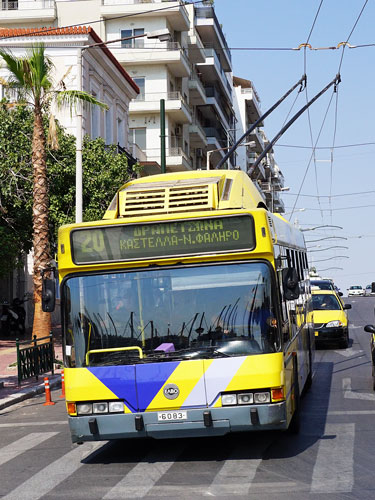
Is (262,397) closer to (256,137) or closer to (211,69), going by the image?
(211,69)

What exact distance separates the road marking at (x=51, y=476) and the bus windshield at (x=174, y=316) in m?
1.10

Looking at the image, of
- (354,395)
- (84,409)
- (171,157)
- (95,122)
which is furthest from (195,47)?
(84,409)

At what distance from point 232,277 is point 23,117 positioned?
68.2 feet

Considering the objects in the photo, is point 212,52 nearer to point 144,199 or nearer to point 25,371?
point 25,371

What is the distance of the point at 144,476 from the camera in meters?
8.60

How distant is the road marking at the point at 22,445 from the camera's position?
1019 centimetres

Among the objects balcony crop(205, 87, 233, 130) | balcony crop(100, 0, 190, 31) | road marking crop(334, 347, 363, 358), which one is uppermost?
balcony crop(100, 0, 190, 31)

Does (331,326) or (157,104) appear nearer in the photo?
(331,326)

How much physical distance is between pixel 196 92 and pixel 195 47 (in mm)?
3488

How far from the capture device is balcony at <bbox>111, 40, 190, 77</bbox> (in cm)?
5072

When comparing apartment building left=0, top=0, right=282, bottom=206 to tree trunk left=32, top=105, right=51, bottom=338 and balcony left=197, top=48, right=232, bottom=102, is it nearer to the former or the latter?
balcony left=197, top=48, right=232, bottom=102

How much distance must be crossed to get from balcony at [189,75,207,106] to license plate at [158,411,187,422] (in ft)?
165

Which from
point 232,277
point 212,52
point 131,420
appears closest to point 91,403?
point 131,420

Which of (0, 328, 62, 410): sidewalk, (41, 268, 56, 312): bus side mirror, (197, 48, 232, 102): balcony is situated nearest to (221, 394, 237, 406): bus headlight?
(41, 268, 56, 312): bus side mirror
